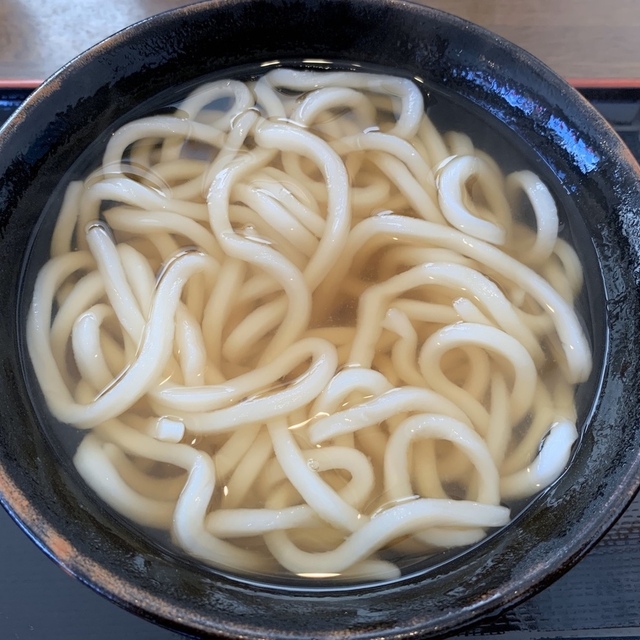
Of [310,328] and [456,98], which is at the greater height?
[456,98]

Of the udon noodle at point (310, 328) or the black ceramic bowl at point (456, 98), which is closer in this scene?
the black ceramic bowl at point (456, 98)

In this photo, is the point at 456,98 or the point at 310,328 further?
the point at 456,98

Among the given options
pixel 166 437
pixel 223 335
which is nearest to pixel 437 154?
pixel 223 335

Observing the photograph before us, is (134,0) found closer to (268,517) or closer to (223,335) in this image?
(223,335)

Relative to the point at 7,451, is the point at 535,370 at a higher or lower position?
higher
